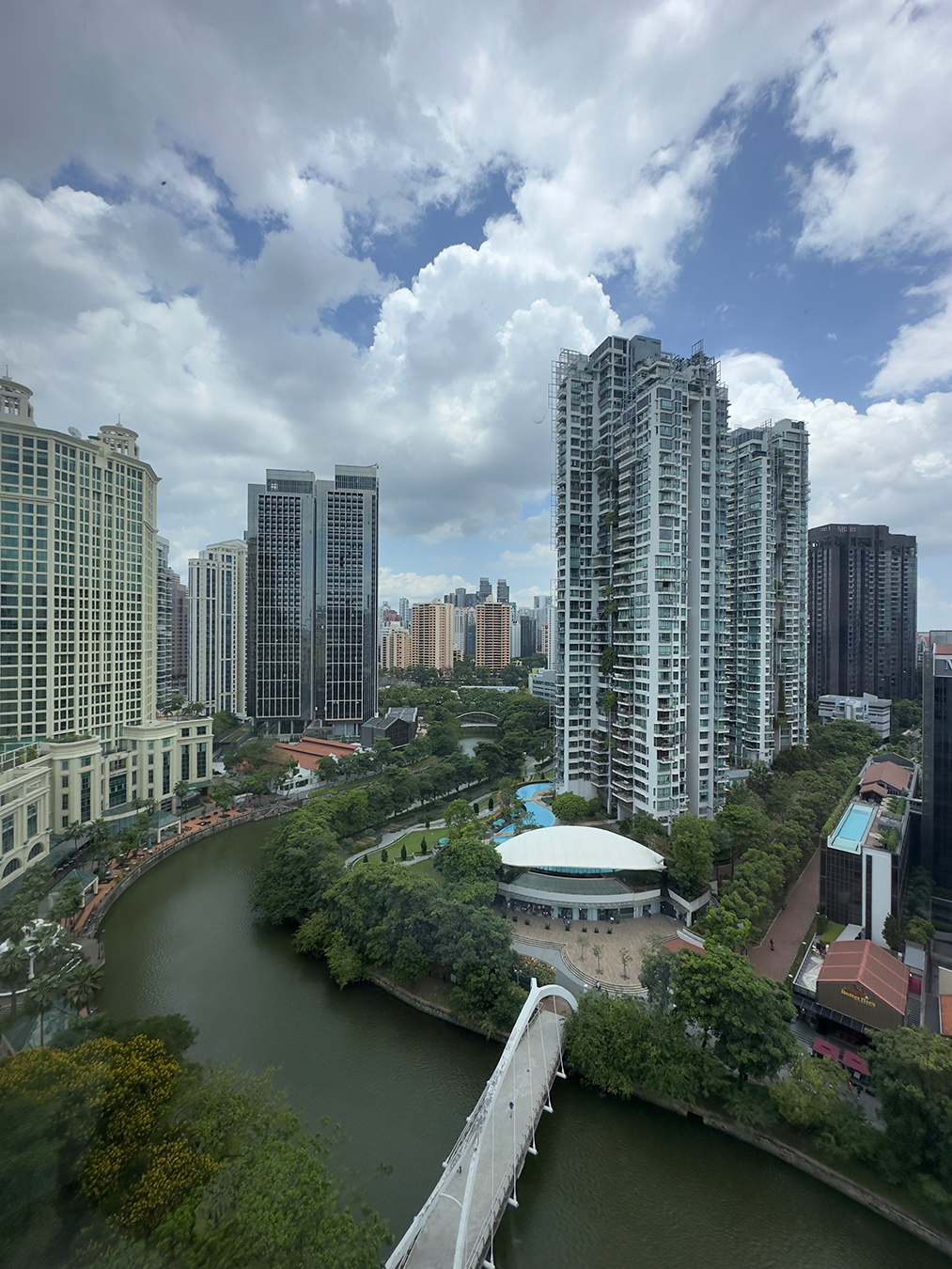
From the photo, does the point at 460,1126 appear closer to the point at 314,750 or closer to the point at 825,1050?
the point at 825,1050

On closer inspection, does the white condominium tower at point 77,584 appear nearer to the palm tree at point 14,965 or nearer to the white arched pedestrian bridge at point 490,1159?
the palm tree at point 14,965

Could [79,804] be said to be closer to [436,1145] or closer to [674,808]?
[436,1145]

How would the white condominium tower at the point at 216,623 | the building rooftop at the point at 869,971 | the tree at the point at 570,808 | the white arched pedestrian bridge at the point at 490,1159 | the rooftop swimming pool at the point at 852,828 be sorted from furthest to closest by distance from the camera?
the white condominium tower at the point at 216,623 → the tree at the point at 570,808 → the rooftop swimming pool at the point at 852,828 → the building rooftop at the point at 869,971 → the white arched pedestrian bridge at the point at 490,1159

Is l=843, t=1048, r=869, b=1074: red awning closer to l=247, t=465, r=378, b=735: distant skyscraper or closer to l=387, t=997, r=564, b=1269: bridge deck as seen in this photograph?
l=387, t=997, r=564, b=1269: bridge deck

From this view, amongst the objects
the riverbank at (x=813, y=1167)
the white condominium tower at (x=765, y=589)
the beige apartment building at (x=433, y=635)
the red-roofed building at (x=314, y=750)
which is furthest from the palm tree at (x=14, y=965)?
the beige apartment building at (x=433, y=635)

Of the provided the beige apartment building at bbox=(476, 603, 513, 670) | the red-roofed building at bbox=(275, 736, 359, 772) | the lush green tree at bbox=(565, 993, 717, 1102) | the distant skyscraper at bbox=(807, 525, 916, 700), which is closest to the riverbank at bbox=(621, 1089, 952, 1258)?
the lush green tree at bbox=(565, 993, 717, 1102)

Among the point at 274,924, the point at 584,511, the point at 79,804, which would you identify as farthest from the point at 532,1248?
the point at 584,511
